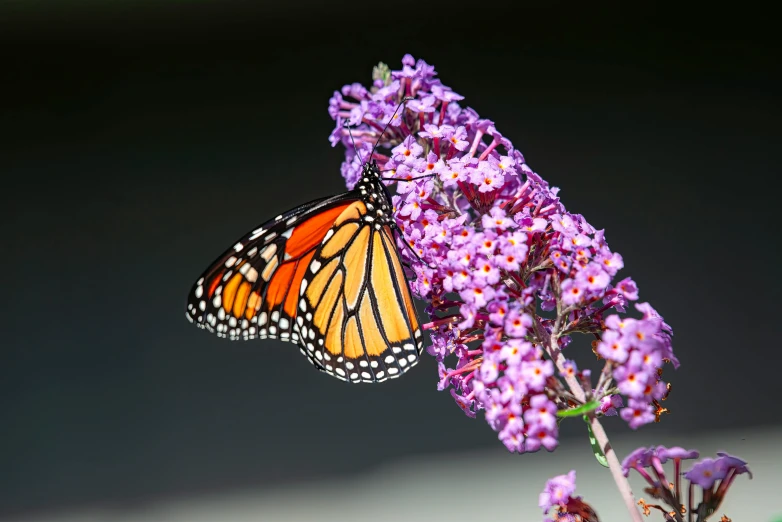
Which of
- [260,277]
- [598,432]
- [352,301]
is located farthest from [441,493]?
[598,432]

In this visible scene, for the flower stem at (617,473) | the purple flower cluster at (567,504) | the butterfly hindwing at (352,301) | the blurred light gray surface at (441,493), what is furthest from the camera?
the blurred light gray surface at (441,493)

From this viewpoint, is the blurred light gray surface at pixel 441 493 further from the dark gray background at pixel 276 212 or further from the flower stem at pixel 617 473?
the flower stem at pixel 617 473

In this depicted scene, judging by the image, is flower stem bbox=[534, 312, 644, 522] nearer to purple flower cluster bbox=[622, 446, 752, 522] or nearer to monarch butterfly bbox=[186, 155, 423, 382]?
purple flower cluster bbox=[622, 446, 752, 522]

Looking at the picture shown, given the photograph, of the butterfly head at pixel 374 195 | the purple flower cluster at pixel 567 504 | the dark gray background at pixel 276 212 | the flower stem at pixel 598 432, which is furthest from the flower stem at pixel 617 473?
the dark gray background at pixel 276 212

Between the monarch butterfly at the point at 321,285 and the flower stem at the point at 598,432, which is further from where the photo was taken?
the monarch butterfly at the point at 321,285

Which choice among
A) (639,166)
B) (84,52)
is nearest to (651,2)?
(639,166)

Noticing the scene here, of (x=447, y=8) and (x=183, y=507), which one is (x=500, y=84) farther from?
(x=183, y=507)
